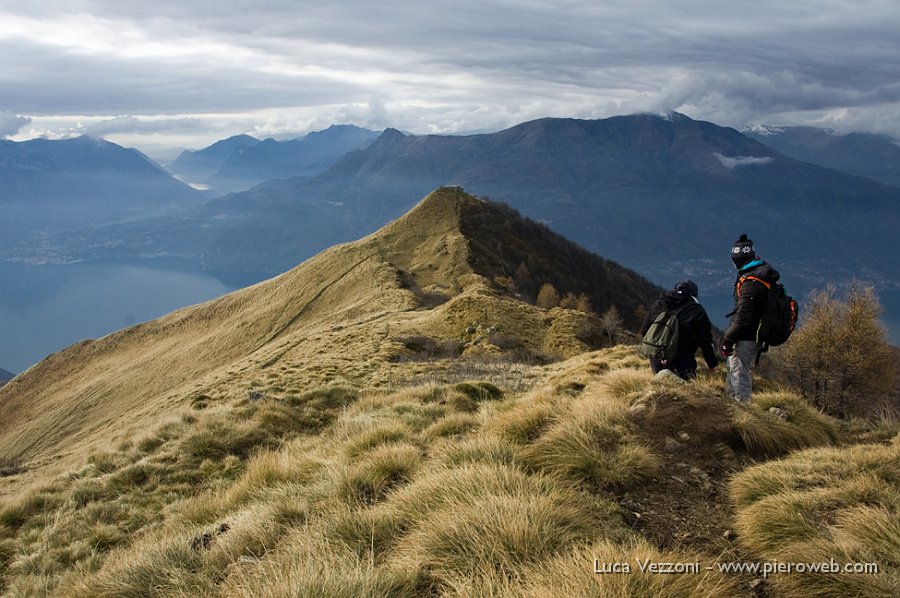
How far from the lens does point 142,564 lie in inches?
185

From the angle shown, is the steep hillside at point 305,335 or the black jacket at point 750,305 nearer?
the black jacket at point 750,305

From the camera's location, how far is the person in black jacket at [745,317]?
28.3ft

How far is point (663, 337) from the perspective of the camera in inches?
362

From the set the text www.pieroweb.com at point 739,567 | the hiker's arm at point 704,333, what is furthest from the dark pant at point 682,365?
the text www.pieroweb.com at point 739,567

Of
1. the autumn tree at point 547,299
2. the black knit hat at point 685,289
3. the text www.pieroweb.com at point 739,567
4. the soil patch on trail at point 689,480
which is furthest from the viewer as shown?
the autumn tree at point 547,299

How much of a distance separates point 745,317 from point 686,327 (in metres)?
0.95

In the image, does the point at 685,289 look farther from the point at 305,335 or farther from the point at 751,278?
the point at 305,335

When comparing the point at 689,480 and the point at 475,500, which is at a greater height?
the point at 475,500

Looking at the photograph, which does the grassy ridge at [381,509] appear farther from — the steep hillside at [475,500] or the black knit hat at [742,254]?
the black knit hat at [742,254]

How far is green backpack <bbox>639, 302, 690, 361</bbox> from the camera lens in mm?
9125

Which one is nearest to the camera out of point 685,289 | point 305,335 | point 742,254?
point 742,254

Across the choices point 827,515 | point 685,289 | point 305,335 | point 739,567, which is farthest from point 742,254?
point 305,335

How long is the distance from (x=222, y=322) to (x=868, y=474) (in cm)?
5875

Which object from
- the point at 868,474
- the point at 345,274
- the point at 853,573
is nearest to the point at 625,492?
the point at 853,573
